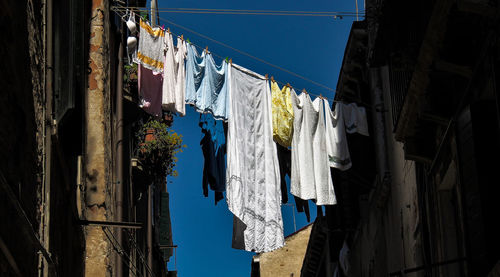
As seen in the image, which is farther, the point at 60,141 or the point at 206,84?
the point at 206,84

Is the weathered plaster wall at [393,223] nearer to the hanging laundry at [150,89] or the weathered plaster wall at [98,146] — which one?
the hanging laundry at [150,89]

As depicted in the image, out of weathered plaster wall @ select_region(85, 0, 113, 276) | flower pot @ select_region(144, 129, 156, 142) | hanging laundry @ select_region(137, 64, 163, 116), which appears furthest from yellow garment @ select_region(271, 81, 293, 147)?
flower pot @ select_region(144, 129, 156, 142)

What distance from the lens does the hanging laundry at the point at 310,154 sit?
1330cm

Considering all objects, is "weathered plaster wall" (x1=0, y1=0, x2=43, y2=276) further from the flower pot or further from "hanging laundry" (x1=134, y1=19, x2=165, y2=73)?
the flower pot

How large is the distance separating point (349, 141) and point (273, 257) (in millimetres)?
18031

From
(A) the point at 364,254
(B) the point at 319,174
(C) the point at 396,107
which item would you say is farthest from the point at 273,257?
(C) the point at 396,107

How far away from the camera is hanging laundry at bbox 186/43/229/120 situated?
12.2 metres

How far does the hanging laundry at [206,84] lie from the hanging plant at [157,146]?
3783 millimetres

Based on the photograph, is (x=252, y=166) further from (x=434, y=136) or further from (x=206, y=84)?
(x=434, y=136)

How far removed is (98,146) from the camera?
1026cm

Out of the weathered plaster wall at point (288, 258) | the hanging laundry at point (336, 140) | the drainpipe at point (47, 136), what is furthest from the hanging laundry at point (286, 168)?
the weathered plaster wall at point (288, 258)

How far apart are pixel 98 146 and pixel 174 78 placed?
2.08 m

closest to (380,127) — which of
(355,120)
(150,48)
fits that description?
(355,120)

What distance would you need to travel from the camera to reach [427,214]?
10.0 m
